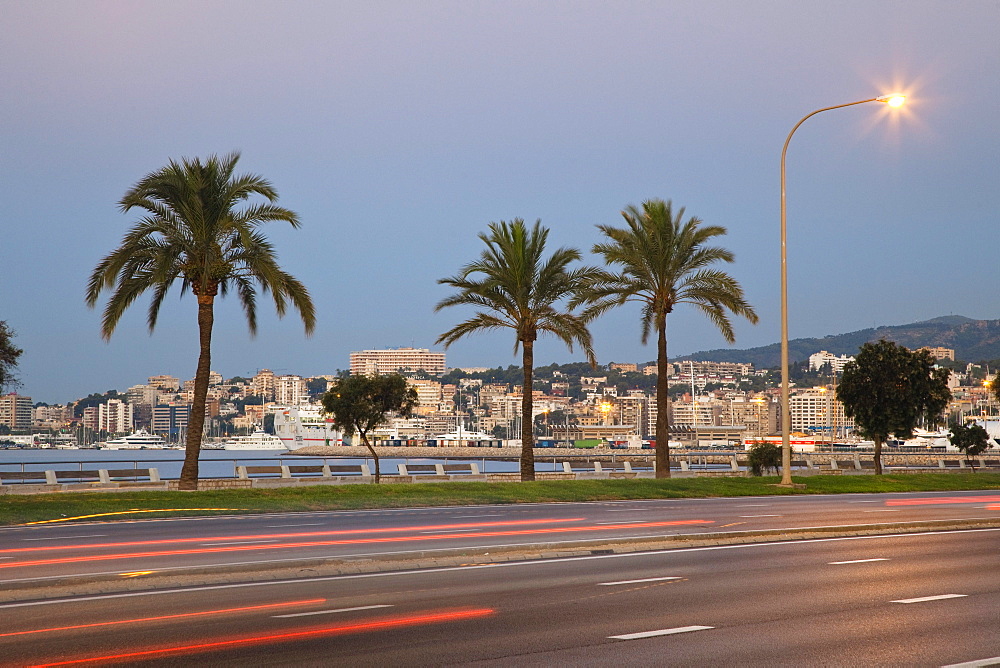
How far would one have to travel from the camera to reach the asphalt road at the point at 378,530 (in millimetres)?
14078

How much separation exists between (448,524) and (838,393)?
34223mm

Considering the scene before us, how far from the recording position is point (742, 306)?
3700 centimetres

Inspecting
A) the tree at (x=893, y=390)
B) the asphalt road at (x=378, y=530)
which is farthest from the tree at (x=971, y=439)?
the asphalt road at (x=378, y=530)

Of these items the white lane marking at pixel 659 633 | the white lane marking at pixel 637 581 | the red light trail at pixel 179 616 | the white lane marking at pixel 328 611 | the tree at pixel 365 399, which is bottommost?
the white lane marking at pixel 637 581

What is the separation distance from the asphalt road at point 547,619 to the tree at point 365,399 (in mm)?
33106

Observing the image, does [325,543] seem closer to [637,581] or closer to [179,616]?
[637,581]

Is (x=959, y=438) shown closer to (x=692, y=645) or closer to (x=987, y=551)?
(x=987, y=551)

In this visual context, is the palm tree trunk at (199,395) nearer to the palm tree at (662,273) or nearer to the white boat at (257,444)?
the palm tree at (662,273)

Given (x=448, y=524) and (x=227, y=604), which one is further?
(x=448, y=524)

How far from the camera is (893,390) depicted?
48031 millimetres

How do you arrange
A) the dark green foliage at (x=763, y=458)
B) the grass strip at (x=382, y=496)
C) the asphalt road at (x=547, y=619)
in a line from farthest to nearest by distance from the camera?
the dark green foliage at (x=763, y=458) < the grass strip at (x=382, y=496) < the asphalt road at (x=547, y=619)

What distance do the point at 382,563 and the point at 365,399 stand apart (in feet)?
110

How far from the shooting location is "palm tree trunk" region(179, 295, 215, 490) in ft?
97.2

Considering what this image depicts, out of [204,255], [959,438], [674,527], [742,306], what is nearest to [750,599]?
[674,527]
